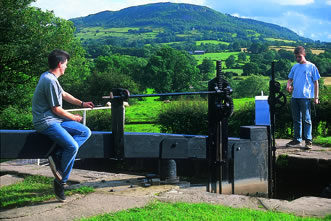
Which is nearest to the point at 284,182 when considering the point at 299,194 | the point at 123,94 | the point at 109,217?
the point at 299,194

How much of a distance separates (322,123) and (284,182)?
3.77 metres

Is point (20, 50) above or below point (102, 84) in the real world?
above

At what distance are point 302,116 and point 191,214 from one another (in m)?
6.05

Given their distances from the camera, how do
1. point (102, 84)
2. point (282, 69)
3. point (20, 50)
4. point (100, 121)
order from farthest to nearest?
point (282, 69) < point (102, 84) < point (20, 50) < point (100, 121)

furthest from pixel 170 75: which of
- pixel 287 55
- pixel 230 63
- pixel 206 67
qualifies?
pixel 287 55

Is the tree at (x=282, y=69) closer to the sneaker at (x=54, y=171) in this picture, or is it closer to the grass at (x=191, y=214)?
the grass at (x=191, y=214)

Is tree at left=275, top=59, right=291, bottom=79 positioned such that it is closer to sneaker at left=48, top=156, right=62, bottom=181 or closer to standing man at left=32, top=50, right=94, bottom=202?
standing man at left=32, top=50, right=94, bottom=202

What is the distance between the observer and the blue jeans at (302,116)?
9.69 metres

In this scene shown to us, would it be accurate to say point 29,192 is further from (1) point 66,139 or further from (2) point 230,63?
(2) point 230,63

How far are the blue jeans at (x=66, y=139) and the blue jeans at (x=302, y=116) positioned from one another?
5.68 meters

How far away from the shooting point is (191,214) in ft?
15.7

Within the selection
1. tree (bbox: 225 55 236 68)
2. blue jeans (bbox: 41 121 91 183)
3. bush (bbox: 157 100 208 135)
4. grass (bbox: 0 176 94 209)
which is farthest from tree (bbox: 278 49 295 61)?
blue jeans (bbox: 41 121 91 183)

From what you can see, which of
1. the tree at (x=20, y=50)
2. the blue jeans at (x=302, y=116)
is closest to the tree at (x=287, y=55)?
the tree at (x=20, y=50)

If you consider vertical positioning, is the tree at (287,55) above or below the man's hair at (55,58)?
above
